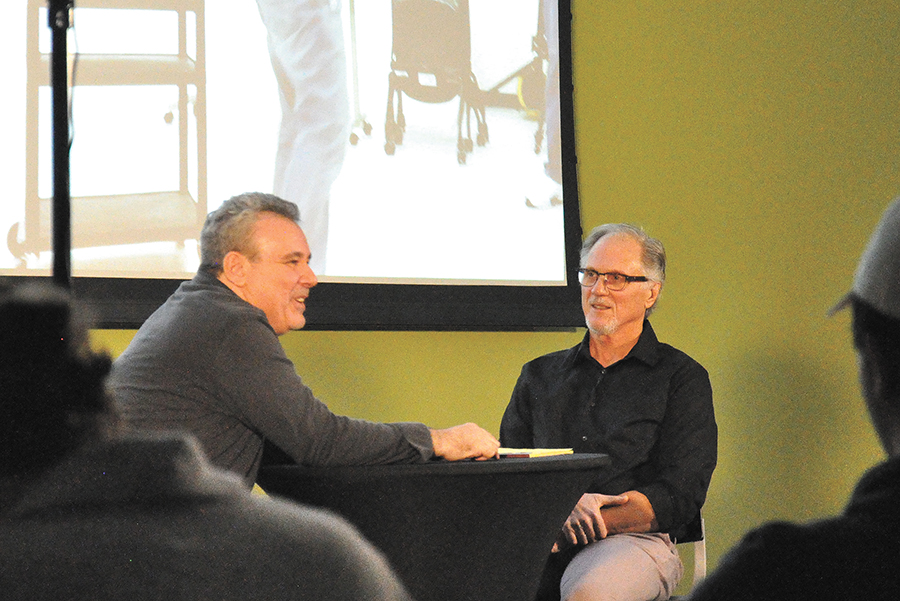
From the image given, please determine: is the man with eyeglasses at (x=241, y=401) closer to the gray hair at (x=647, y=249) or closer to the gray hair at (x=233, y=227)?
the gray hair at (x=233, y=227)

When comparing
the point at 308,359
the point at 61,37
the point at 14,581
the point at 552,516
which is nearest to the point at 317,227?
the point at 308,359

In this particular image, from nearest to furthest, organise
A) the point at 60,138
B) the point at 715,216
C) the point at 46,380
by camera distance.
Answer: the point at 46,380 < the point at 60,138 < the point at 715,216

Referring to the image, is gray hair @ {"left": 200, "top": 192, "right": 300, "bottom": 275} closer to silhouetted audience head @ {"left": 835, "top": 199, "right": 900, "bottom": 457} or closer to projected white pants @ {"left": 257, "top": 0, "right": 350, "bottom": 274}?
projected white pants @ {"left": 257, "top": 0, "right": 350, "bottom": 274}

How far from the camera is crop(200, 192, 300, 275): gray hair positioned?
1.48 m

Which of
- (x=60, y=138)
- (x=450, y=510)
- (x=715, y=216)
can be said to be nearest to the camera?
(x=60, y=138)

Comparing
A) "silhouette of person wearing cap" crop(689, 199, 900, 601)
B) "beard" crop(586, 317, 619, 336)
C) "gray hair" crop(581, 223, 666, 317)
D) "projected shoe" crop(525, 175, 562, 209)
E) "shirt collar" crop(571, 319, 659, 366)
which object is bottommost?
"shirt collar" crop(571, 319, 659, 366)

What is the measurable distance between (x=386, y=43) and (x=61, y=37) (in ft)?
5.35

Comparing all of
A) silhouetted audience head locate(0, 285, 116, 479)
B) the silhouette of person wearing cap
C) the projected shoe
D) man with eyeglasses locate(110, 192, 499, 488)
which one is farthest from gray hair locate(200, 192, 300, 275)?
the silhouette of person wearing cap

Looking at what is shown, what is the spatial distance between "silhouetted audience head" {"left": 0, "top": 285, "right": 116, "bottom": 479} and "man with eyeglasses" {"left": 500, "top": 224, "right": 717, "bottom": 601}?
4.04 feet

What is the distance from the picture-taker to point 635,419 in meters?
1.84

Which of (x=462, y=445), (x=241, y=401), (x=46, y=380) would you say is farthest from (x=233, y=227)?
(x=46, y=380)

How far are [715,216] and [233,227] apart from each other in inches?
64.5

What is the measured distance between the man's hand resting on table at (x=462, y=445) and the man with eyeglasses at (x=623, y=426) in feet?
1.42

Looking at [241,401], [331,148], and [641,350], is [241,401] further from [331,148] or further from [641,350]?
[331,148]
